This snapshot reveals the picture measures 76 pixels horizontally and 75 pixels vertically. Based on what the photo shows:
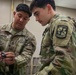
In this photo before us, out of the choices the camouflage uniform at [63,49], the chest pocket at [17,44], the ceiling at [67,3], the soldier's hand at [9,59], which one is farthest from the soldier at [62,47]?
the ceiling at [67,3]

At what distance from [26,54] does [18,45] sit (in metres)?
0.16

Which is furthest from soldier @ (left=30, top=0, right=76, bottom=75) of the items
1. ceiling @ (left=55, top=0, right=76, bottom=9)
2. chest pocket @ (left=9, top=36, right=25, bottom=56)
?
ceiling @ (left=55, top=0, right=76, bottom=9)

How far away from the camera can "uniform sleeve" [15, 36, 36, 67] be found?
2.29 metres

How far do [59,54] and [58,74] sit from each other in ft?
0.53

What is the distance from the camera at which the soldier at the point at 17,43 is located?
2.31m

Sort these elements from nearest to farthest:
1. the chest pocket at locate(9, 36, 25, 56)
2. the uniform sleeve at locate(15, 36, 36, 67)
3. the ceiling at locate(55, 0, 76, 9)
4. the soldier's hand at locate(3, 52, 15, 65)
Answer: the soldier's hand at locate(3, 52, 15, 65)
the uniform sleeve at locate(15, 36, 36, 67)
the chest pocket at locate(9, 36, 25, 56)
the ceiling at locate(55, 0, 76, 9)

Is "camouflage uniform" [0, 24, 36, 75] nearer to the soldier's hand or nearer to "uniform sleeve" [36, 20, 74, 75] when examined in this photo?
the soldier's hand

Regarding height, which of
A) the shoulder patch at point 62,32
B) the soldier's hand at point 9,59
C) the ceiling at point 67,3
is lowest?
the soldier's hand at point 9,59

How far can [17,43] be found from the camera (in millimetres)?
2430

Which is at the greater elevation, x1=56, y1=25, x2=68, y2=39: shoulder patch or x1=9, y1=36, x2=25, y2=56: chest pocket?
x1=56, y1=25, x2=68, y2=39: shoulder patch

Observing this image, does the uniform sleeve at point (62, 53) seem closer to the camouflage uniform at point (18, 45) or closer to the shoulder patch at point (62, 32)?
the shoulder patch at point (62, 32)

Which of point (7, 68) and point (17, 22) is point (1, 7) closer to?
point (17, 22)

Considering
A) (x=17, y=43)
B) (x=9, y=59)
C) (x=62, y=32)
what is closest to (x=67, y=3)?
(x=17, y=43)

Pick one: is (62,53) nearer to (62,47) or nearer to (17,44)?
(62,47)
